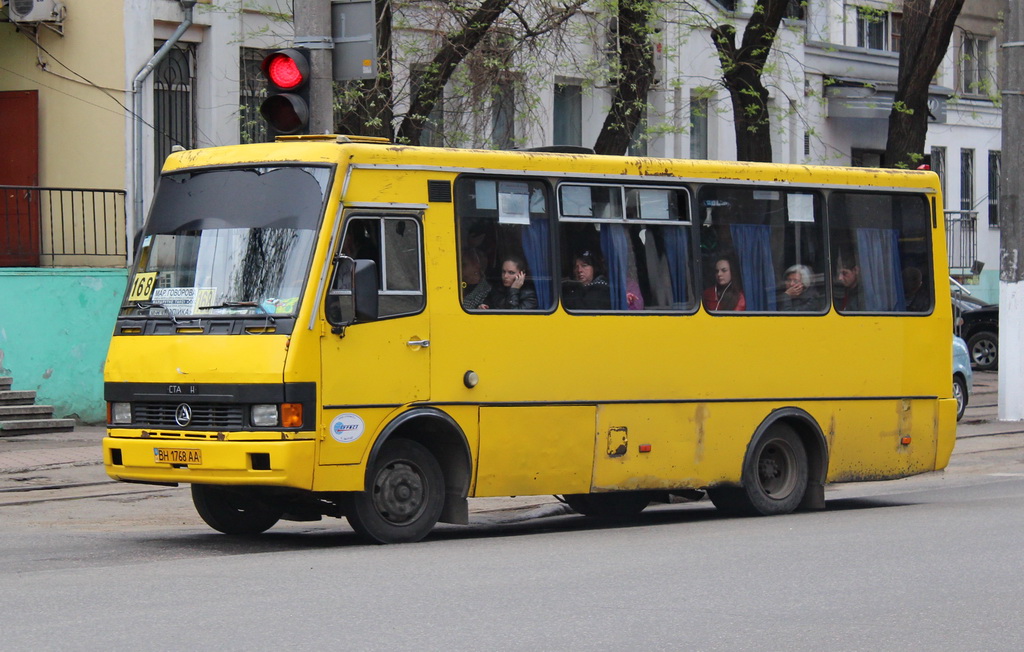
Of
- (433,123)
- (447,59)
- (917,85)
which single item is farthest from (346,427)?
(917,85)

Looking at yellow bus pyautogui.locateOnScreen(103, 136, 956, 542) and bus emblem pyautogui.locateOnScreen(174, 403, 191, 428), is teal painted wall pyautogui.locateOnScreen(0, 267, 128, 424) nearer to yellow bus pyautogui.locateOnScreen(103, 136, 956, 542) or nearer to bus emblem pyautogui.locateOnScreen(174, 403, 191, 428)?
yellow bus pyautogui.locateOnScreen(103, 136, 956, 542)

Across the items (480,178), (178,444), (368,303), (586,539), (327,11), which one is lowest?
(586,539)

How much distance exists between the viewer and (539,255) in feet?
38.3

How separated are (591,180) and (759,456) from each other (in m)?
2.74

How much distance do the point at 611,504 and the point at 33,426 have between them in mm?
7764

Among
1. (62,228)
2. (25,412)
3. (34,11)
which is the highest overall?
(34,11)

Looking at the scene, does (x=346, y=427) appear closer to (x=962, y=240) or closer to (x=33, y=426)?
(x=33, y=426)

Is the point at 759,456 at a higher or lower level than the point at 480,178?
lower

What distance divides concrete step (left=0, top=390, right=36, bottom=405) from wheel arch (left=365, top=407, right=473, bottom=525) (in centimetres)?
900

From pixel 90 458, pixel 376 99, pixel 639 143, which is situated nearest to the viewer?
pixel 90 458

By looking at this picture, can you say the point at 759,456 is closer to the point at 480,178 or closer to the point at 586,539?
the point at 586,539

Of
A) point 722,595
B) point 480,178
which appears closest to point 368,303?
point 480,178

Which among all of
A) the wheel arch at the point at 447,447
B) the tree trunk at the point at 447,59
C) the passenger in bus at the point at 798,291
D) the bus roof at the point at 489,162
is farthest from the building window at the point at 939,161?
the wheel arch at the point at 447,447

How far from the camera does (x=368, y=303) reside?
10.5m
